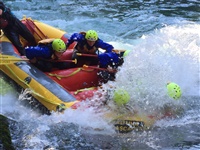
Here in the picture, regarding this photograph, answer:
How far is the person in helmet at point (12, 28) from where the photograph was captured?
7.46 metres

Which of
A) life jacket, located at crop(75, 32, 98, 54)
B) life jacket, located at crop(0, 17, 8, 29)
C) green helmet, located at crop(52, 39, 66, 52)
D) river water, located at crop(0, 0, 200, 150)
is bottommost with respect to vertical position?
river water, located at crop(0, 0, 200, 150)

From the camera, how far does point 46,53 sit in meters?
6.68

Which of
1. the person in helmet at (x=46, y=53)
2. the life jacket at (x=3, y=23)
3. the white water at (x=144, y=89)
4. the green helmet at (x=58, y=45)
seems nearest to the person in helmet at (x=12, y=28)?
the life jacket at (x=3, y=23)

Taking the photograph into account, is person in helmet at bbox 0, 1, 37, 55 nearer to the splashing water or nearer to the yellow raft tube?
the yellow raft tube

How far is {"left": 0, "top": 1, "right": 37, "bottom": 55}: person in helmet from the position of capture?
24.5 ft

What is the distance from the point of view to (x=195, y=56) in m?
7.82

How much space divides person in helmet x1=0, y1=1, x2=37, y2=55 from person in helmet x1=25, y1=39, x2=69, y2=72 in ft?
2.37

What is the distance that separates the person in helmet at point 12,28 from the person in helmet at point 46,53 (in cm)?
72

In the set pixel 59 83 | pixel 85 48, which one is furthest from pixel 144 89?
pixel 85 48

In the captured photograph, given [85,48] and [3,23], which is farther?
[3,23]

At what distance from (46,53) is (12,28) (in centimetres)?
135

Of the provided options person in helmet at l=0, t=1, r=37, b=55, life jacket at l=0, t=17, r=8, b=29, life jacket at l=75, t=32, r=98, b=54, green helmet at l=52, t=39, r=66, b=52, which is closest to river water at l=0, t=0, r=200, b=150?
life jacket at l=75, t=32, r=98, b=54

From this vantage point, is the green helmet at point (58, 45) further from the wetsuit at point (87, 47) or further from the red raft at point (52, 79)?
the wetsuit at point (87, 47)

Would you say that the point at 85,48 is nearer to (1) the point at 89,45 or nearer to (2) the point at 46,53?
(1) the point at 89,45
